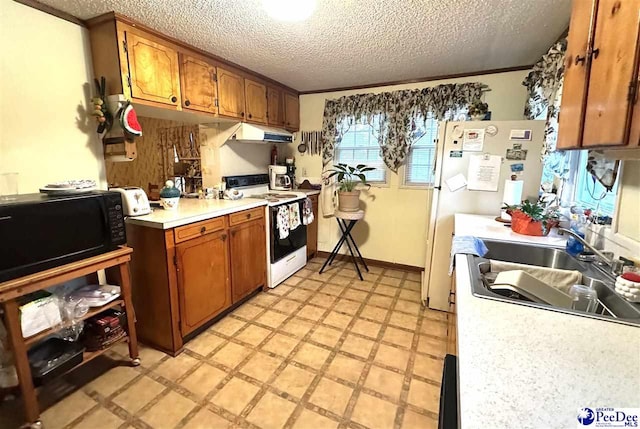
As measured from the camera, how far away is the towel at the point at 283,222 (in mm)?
2936

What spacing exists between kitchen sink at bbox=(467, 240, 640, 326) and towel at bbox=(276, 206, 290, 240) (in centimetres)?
186

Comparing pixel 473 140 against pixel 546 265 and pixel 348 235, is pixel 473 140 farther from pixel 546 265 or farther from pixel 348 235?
pixel 348 235

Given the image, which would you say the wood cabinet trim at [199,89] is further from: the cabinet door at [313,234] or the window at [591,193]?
the window at [591,193]

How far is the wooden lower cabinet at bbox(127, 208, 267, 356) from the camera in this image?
1.92m

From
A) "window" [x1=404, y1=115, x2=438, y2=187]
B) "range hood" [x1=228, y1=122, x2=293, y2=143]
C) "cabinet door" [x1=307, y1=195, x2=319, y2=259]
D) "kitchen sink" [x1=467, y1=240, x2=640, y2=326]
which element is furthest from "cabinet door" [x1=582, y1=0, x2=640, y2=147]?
"cabinet door" [x1=307, y1=195, x2=319, y2=259]

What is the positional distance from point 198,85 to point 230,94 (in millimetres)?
361

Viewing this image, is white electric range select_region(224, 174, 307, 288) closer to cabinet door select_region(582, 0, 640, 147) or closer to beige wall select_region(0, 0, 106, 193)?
beige wall select_region(0, 0, 106, 193)

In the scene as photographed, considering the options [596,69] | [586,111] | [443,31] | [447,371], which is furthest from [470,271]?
[443,31]

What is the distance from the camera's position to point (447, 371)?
102cm

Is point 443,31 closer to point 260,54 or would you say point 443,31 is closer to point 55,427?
point 260,54

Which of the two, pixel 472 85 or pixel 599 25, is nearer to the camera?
pixel 599 25

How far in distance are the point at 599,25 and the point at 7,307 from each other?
8.84ft

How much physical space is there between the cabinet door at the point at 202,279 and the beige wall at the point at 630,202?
2.39 m

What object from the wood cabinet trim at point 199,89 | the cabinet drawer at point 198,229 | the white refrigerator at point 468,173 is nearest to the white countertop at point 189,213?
the cabinet drawer at point 198,229
